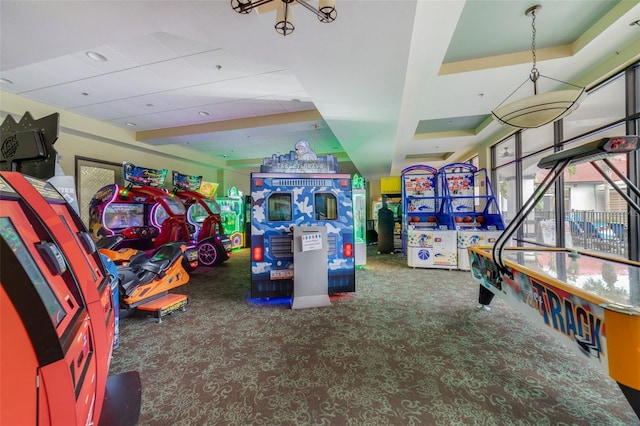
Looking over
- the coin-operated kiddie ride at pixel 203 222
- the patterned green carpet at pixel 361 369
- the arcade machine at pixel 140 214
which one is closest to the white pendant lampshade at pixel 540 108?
the patterned green carpet at pixel 361 369

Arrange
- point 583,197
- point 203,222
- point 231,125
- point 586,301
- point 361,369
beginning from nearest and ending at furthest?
1. point 586,301
2. point 361,369
3. point 583,197
4. point 231,125
5. point 203,222

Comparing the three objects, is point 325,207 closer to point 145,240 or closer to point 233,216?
point 145,240

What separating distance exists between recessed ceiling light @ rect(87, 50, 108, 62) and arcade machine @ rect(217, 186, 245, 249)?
16.4ft

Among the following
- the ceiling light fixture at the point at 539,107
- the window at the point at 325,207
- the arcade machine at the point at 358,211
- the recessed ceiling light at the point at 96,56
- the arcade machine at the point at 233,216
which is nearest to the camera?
the ceiling light fixture at the point at 539,107

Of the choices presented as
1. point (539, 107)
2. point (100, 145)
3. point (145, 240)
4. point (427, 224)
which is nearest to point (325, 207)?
point (539, 107)

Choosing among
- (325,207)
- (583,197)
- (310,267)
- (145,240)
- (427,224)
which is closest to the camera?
(310,267)

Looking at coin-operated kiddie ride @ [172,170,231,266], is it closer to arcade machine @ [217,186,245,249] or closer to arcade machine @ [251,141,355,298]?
arcade machine @ [217,186,245,249]

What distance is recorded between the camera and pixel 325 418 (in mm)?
1526

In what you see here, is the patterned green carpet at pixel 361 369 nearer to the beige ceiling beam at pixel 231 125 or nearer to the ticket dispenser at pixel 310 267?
the ticket dispenser at pixel 310 267

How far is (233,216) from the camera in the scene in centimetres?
834

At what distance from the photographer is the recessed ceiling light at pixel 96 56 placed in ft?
10.3

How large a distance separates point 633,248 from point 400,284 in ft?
9.75

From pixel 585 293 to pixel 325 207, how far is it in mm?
2847

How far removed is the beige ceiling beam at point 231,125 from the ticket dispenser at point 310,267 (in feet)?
9.33
